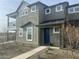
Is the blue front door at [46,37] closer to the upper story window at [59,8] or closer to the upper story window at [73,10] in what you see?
the upper story window at [59,8]

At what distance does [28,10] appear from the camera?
24.0 m

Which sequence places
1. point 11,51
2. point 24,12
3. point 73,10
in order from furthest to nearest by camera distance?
point 24,12 → point 73,10 → point 11,51

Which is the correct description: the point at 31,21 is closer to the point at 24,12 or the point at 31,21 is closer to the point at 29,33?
the point at 29,33

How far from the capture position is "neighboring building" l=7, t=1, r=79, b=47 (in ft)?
67.4

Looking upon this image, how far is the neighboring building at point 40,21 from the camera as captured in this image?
809 inches

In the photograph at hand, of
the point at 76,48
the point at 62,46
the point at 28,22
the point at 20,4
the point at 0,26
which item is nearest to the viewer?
the point at 76,48

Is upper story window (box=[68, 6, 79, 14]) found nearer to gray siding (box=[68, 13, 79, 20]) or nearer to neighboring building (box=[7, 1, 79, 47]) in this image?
neighboring building (box=[7, 1, 79, 47])

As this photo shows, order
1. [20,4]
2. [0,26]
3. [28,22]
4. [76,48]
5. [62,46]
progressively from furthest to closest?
[0,26] → [20,4] → [28,22] → [62,46] → [76,48]

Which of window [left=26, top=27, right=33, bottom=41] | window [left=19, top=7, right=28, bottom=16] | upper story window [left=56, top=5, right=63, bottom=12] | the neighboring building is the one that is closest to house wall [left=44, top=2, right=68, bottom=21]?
the neighboring building

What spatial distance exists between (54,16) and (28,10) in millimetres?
4909

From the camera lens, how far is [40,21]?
72.2 feet

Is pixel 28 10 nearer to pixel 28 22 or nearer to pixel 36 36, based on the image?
pixel 28 22

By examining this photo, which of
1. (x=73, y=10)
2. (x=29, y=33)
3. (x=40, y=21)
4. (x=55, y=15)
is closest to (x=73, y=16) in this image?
(x=73, y=10)

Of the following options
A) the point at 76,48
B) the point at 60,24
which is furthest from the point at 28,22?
the point at 76,48
